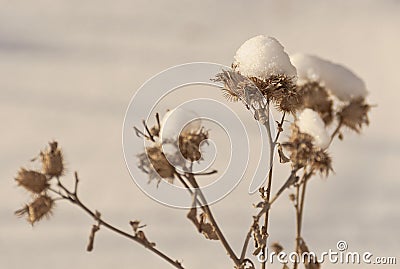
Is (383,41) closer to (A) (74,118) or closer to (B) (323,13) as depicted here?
(B) (323,13)

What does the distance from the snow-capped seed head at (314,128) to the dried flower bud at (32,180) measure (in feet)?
0.62

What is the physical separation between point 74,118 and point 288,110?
78 centimetres

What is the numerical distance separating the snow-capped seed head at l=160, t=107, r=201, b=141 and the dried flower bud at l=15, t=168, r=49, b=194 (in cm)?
8

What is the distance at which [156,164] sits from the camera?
19.6 inches

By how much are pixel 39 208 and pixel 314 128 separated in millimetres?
203

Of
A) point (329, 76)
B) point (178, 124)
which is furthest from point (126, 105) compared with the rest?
point (178, 124)

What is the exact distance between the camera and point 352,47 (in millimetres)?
1391

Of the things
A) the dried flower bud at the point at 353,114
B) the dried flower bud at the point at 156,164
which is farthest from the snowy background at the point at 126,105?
the dried flower bud at the point at 156,164

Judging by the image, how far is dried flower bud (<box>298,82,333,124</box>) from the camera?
622 millimetres

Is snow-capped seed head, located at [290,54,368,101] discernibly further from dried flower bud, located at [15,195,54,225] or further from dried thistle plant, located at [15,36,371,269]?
dried flower bud, located at [15,195,54,225]

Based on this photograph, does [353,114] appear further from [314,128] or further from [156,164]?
[156,164]

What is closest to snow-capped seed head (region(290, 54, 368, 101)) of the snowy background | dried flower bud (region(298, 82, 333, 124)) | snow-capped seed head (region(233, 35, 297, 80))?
dried flower bud (region(298, 82, 333, 124))

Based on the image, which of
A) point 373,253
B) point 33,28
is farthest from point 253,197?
point 33,28

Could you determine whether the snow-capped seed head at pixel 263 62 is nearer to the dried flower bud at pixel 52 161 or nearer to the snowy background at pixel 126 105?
the dried flower bud at pixel 52 161
